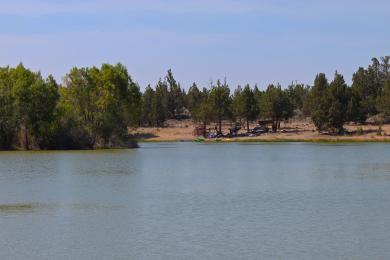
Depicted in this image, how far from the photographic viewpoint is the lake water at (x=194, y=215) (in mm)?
23172

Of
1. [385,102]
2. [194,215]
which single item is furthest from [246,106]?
[194,215]

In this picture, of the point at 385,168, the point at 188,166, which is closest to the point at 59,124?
the point at 188,166

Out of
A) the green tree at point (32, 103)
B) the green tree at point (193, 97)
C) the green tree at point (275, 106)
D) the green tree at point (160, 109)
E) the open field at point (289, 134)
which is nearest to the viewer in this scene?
the green tree at point (32, 103)

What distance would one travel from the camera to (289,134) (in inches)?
5807

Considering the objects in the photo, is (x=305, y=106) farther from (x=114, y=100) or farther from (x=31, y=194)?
(x=31, y=194)

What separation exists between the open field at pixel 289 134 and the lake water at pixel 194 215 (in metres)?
82.7

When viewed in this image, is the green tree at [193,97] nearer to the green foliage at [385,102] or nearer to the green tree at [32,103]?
the green foliage at [385,102]

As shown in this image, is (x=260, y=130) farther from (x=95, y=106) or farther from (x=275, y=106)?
(x=95, y=106)

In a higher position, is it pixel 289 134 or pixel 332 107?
pixel 332 107

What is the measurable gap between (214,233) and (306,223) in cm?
442

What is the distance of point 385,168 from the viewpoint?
60.3 m

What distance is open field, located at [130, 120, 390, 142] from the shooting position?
13648 centimetres

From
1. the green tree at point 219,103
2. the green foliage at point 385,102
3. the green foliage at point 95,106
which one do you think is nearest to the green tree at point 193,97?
the green tree at point 219,103

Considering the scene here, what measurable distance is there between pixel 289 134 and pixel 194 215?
118 meters
